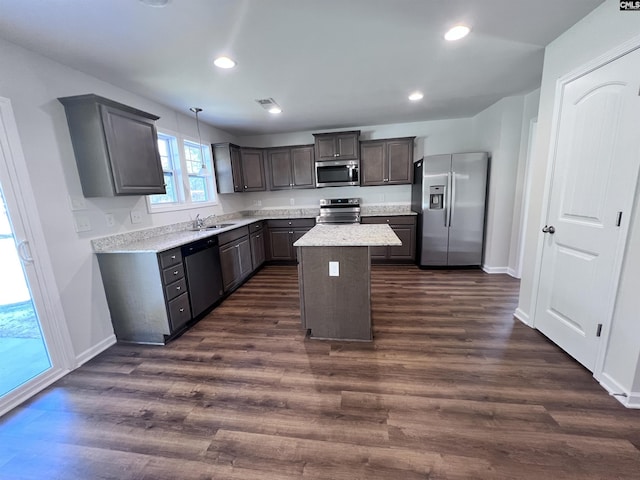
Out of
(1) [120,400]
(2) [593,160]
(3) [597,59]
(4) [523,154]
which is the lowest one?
Result: (1) [120,400]

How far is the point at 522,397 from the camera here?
163cm

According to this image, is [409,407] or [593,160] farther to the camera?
[593,160]

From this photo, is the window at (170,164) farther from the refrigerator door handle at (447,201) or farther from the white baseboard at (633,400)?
the white baseboard at (633,400)

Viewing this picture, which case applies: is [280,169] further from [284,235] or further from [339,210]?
[339,210]

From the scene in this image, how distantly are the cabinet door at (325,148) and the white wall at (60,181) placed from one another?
2.89 metres

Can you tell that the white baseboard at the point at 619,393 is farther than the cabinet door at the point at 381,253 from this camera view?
No

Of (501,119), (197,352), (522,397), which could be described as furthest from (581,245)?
(197,352)

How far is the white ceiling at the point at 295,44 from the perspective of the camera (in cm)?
158

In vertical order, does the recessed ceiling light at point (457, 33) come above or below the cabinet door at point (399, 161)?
above

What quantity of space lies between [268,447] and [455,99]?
167 inches

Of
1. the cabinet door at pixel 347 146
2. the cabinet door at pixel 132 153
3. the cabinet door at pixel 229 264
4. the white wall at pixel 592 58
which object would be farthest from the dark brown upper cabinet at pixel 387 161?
the cabinet door at pixel 132 153

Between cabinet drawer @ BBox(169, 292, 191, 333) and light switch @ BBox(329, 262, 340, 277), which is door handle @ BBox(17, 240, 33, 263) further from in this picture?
light switch @ BBox(329, 262, 340, 277)

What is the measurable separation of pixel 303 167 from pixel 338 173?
694 mm

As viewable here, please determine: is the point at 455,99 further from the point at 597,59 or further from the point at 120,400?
the point at 120,400
